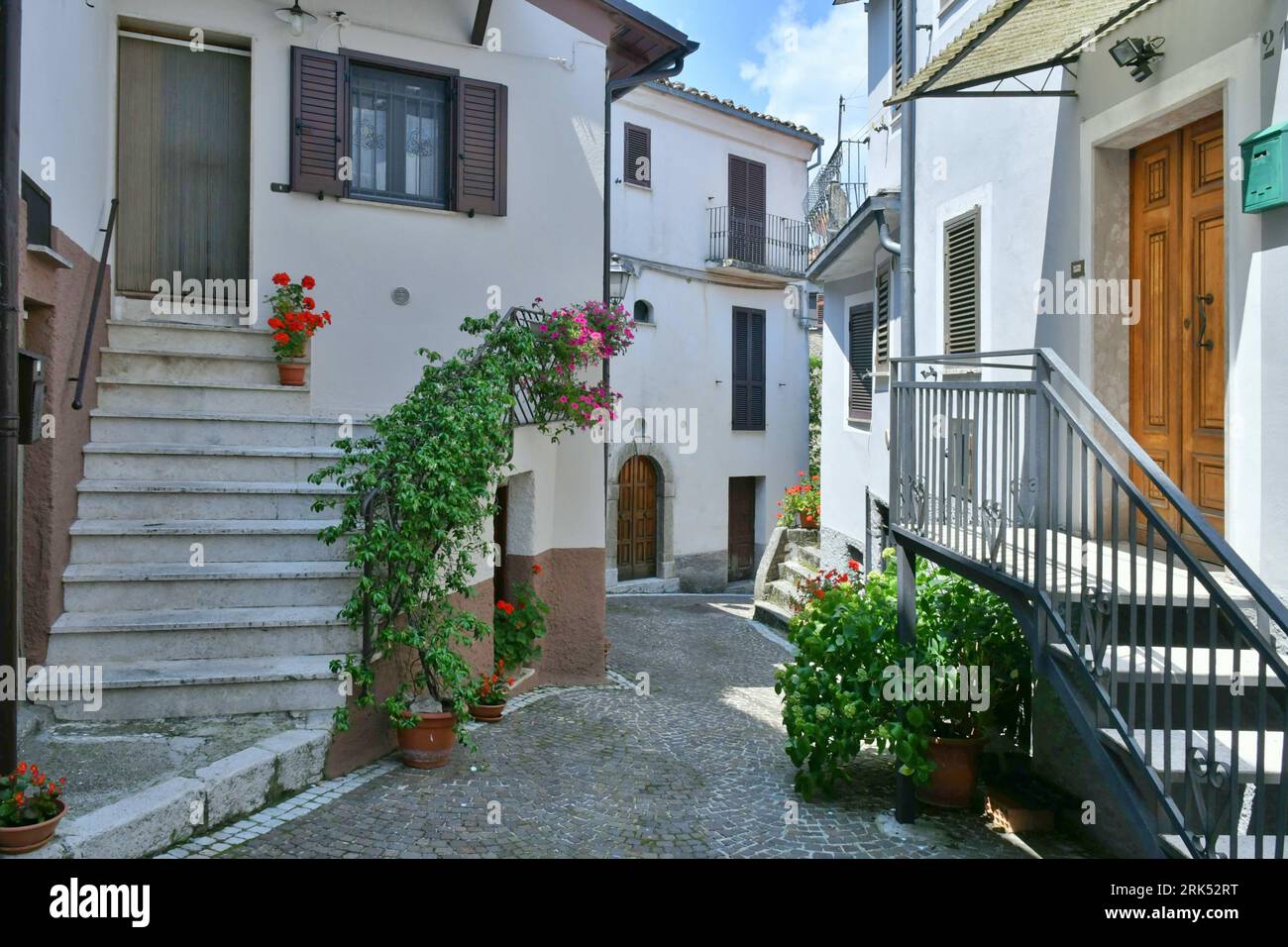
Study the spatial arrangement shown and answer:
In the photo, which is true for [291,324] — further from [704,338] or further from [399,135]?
[704,338]

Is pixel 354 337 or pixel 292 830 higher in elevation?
pixel 354 337

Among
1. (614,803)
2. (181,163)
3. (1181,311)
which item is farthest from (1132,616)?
(181,163)

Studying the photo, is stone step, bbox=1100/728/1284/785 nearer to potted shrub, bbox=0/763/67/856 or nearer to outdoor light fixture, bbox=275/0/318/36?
potted shrub, bbox=0/763/67/856

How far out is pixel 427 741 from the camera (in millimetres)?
6020

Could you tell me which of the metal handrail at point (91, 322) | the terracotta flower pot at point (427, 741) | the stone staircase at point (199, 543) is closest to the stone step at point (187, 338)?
the stone staircase at point (199, 543)

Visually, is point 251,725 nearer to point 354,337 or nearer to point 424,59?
point 354,337

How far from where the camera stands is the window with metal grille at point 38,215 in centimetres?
568

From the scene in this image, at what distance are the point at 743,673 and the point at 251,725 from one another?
687 centimetres

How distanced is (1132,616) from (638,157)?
1808cm

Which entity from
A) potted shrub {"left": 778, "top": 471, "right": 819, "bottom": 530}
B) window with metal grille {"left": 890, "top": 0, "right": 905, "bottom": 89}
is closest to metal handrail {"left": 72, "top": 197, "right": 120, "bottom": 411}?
window with metal grille {"left": 890, "top": 0, "right": 905, "bottom": 89}

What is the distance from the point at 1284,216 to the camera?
4.75m

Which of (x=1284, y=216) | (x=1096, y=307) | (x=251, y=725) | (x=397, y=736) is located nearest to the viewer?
(x=1284, y=216)
